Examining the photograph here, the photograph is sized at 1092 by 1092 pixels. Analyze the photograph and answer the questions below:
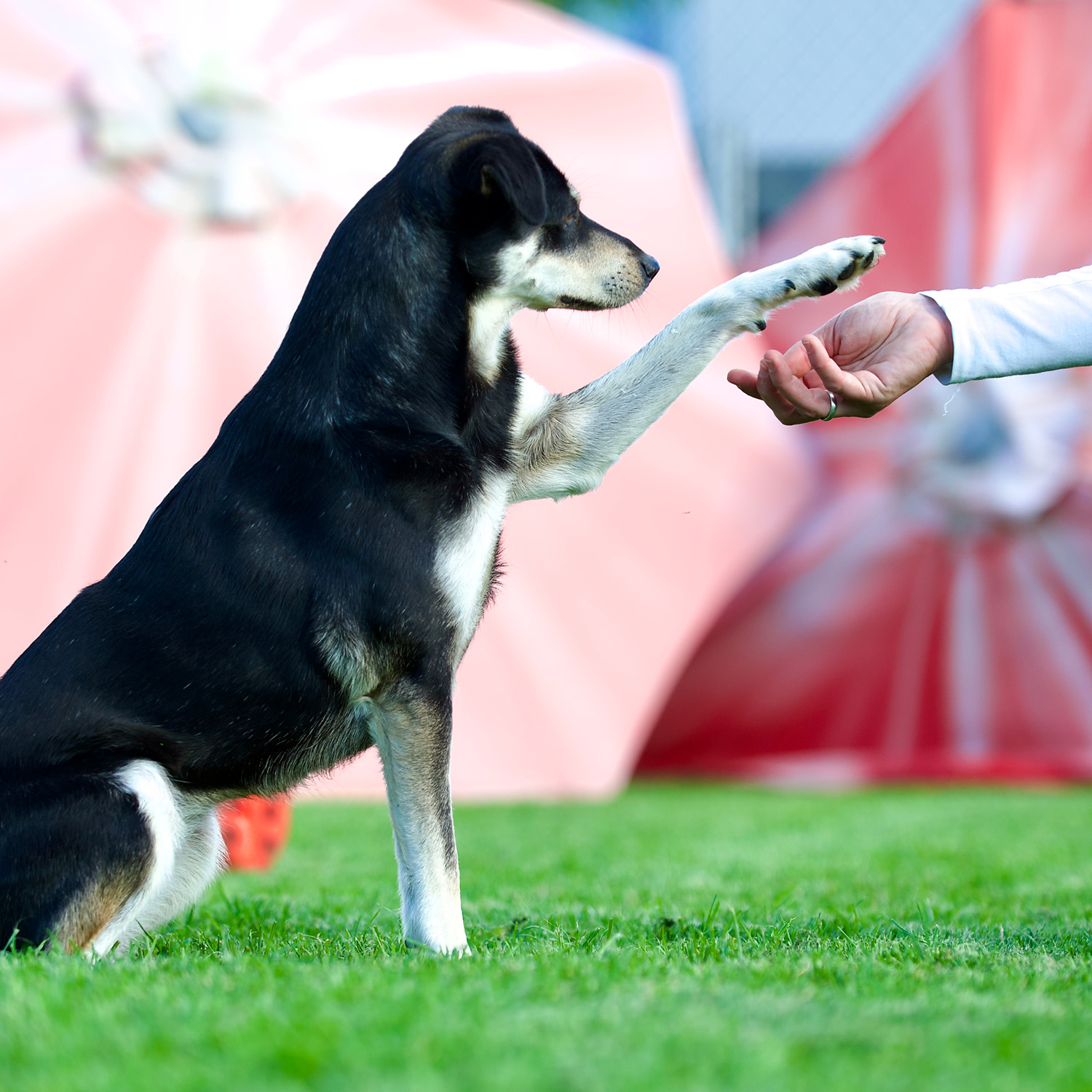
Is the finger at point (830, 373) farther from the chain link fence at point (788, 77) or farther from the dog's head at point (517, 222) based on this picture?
the chain link fence at point (788, 77)

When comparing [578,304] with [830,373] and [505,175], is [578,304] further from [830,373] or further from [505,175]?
[830,373]

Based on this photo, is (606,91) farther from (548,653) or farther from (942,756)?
(942,756)

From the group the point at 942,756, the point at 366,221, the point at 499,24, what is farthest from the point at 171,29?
the point at 942,756

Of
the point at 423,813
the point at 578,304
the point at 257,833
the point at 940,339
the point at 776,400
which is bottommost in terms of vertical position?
the point at 257,833

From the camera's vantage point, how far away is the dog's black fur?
2320mm

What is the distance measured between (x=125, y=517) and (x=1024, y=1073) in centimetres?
530

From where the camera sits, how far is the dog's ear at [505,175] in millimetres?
2523

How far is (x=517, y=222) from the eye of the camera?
2.63 m

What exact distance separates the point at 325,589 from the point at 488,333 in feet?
2.22

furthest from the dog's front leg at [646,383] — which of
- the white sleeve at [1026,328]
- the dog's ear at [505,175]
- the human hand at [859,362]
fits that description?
the dog's ear at [505,175]

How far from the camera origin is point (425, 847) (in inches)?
93.0

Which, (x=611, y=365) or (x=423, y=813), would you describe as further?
(x=611, y=365)

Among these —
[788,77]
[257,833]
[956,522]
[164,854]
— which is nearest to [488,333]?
[164,854]

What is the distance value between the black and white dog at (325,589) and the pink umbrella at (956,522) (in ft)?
16.7
